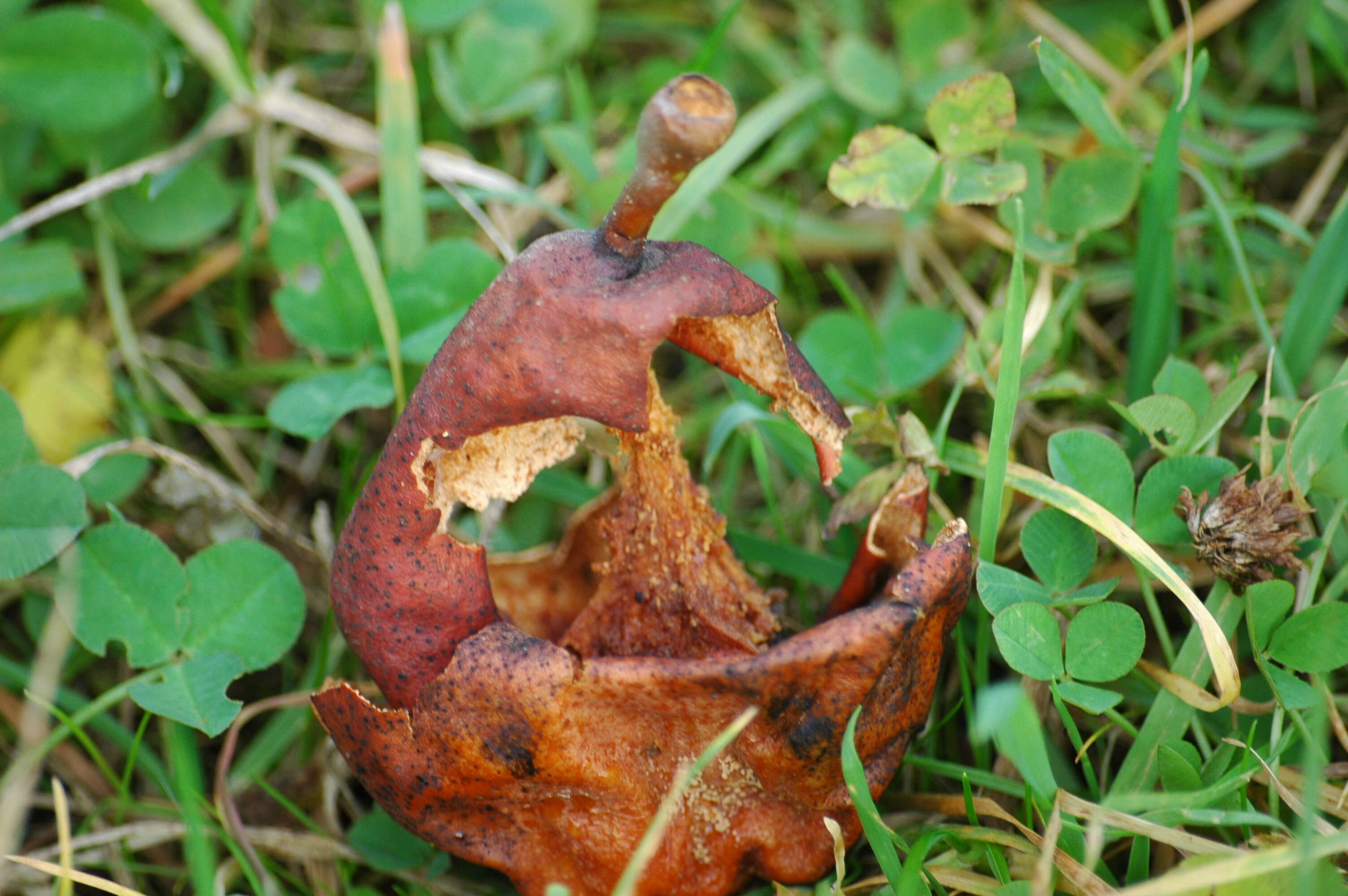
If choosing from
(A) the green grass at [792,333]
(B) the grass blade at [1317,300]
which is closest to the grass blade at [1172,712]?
(A) the green grass at [792,333]

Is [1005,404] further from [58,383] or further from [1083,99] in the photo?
[58,383]

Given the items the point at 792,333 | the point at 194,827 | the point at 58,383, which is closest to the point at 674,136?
the point at 194,827

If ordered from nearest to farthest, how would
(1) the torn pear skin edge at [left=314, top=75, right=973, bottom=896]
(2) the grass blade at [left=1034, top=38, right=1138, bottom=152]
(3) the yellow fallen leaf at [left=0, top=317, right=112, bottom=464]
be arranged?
(1) the torn pear skin edge at [left=314, top=75, right=973, bottom=896], (2) the grass blade at [left=1034, top=38, right=1138, bottom=152], (3) the yellow fallen leaf at [left=0, top=317, right=112, bottom=464]

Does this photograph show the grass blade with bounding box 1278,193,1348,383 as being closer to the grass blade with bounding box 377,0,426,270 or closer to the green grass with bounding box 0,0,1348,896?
the green grass with bounding box 0,0,1348,896

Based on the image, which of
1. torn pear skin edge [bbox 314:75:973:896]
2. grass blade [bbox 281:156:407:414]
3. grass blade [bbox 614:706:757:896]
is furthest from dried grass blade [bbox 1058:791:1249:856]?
grass blade [bbox 281:156:407:414]

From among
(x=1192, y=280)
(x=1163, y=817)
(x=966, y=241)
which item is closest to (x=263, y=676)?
(x=1163, y=817)

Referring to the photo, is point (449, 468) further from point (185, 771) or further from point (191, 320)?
point (191, 320)

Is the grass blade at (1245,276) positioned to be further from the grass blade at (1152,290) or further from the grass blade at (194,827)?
the grass blade at (194,827)
